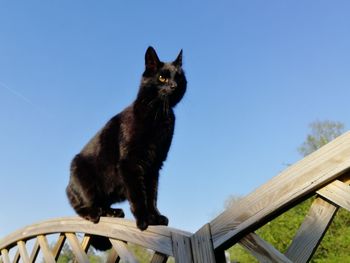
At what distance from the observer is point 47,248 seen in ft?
10.7

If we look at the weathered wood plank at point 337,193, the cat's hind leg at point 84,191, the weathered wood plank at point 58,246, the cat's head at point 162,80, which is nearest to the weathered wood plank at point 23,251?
the weathered wood plank at point 58,246

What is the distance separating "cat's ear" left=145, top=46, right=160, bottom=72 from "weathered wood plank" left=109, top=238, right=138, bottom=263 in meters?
1.30

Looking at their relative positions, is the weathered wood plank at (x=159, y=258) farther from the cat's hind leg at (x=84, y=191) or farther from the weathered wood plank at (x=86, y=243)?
the weathered wood plank at (x=86, y=243)

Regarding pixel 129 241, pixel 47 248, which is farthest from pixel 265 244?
pixel 47 248

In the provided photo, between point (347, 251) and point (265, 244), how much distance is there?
11665 millimetres

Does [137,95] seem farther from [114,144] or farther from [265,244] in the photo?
[265,244]

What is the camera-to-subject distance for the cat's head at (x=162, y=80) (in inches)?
116

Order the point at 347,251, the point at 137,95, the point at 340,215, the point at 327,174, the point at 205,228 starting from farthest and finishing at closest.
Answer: the point at 340,215 → the point at 347,251 → the point at 137,95 → the point at 205,228 → the point at 327,174

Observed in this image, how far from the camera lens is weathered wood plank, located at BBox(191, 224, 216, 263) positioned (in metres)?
1.82

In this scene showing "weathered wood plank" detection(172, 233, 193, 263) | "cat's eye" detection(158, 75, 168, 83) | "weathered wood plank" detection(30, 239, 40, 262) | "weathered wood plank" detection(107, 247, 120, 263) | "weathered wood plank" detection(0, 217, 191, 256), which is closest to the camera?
"weathered wood plank" detection(172, 233, 193, 263)

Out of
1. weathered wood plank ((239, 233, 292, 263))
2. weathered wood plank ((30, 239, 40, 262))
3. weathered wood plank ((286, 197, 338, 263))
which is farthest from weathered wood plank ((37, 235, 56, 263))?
weathered wood plank ((286, 197, 338, 263))

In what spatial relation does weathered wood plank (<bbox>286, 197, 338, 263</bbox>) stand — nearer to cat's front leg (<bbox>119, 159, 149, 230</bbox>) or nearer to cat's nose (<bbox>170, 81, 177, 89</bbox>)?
cat's front leg (<bbox>119, 159, 149, 230</bbox>)

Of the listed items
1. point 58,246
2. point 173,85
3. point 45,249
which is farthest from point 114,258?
point 173,85

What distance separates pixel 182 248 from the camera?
199 cm
